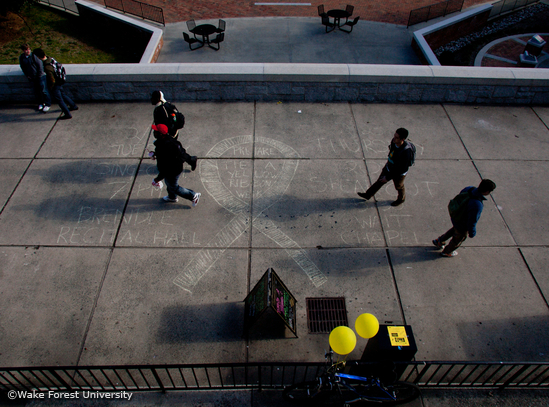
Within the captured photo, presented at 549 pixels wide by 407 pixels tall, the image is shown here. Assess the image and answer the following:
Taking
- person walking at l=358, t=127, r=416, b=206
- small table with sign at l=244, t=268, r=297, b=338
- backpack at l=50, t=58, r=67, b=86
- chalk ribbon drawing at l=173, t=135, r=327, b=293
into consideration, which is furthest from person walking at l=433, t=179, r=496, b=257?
backpack at l=50, t=58, r=67, b=86

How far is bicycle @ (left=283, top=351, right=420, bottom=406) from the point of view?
3713 mm

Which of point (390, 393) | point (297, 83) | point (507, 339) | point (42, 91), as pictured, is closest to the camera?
point (390, 393)

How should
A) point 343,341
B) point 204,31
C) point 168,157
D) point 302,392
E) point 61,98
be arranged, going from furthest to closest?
point 204,31 → point 61,98 → point 168,157 → point 302,392 → point 343,341

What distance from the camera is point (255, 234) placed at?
5.96 metres

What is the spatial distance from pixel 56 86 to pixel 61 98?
0.26 metres

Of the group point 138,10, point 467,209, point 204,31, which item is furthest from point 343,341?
point 138,10

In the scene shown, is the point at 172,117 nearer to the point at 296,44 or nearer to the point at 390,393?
the point at 390,393

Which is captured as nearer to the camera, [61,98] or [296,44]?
[61,98]

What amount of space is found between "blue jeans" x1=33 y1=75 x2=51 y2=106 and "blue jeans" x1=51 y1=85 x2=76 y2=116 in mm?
336

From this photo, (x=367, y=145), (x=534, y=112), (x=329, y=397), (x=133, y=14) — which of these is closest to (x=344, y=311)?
(x=329, y=397)

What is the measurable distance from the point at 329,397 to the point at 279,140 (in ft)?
17.1

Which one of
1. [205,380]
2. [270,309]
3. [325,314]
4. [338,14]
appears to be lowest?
[205,380]

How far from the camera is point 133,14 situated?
15.0 m

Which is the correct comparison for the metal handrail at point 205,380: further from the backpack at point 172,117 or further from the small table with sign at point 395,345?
the backpack at point 172,117
